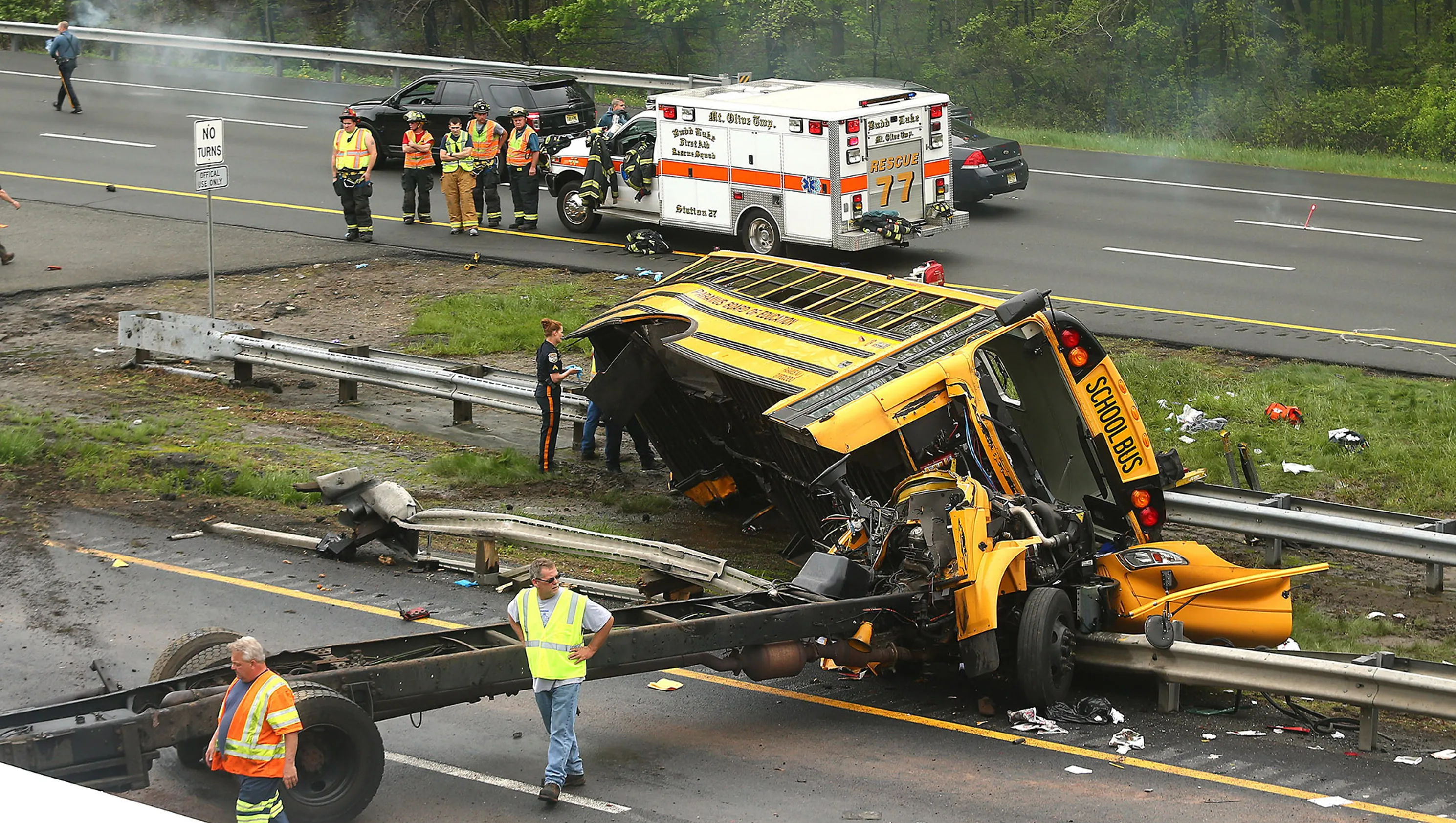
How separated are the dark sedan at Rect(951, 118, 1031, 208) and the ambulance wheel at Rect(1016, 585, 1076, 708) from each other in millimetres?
15299

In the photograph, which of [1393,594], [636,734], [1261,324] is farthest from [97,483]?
[1261,324]

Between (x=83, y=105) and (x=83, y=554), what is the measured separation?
22891 mm

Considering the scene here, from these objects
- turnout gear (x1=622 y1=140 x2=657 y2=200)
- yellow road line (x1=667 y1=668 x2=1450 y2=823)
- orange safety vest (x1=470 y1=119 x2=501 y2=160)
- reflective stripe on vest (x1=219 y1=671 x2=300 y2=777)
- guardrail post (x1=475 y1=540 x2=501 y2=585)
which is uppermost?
orange safety vest (x1=470 y1=119 x2=501 y2=160)

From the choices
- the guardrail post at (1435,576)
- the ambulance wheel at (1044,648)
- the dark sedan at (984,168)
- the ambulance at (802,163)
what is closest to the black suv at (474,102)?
the ambulance at (802,163)

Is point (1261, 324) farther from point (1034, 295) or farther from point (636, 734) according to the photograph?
point (636, 734)

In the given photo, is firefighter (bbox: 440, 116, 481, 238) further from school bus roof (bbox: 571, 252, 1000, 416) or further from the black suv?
school bus roof (bbox: 571, 252, 1000, 416)

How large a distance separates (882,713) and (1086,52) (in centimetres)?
3107

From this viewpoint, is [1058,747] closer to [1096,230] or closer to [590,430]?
[590,430]

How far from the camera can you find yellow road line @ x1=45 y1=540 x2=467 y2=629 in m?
10.5

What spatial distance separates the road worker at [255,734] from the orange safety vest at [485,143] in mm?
16285

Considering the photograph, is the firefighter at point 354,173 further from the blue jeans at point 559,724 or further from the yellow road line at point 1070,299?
the blue jeans at point 559,724

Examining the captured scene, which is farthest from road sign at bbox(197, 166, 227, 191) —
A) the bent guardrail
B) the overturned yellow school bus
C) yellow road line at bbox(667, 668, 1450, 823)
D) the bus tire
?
the bent guardrail

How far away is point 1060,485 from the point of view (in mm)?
10625

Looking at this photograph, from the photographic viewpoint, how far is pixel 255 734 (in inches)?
262
